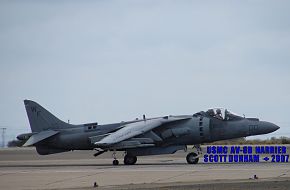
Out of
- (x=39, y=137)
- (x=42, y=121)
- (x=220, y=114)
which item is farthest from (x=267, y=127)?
(x=42, y=121)

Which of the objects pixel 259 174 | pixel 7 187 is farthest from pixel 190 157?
pixel 7 187

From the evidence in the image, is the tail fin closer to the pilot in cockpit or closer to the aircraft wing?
the aircraft wing

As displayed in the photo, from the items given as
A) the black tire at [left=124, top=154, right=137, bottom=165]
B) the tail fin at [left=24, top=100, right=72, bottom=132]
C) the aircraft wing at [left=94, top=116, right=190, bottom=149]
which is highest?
the tail fin at [left=24, top=100, right=72, bottom=132]

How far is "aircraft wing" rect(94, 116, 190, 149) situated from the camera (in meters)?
30.9

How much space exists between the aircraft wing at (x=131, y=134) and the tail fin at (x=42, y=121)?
3185 mm

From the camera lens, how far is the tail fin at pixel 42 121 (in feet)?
113

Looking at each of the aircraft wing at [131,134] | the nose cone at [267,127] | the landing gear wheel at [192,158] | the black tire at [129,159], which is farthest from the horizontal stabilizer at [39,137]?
the nose cone at [267,127]

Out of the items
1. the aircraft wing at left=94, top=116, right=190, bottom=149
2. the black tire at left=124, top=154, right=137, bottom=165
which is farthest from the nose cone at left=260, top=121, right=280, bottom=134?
the black tire at left=124, top=154, right=137, bottom=165

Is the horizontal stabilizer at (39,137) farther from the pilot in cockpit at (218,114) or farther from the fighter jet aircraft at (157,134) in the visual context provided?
the pilot in cockpit at (218,114)

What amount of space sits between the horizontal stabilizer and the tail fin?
0.72 meters

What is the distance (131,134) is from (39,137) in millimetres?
5317

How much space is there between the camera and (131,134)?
31469 mm

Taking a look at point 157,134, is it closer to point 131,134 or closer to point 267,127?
point 131,134

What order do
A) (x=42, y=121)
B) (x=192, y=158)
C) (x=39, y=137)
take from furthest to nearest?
1. (x=42, y=121)
2. (x=39, y=137)
3. (x=192, y=158)
